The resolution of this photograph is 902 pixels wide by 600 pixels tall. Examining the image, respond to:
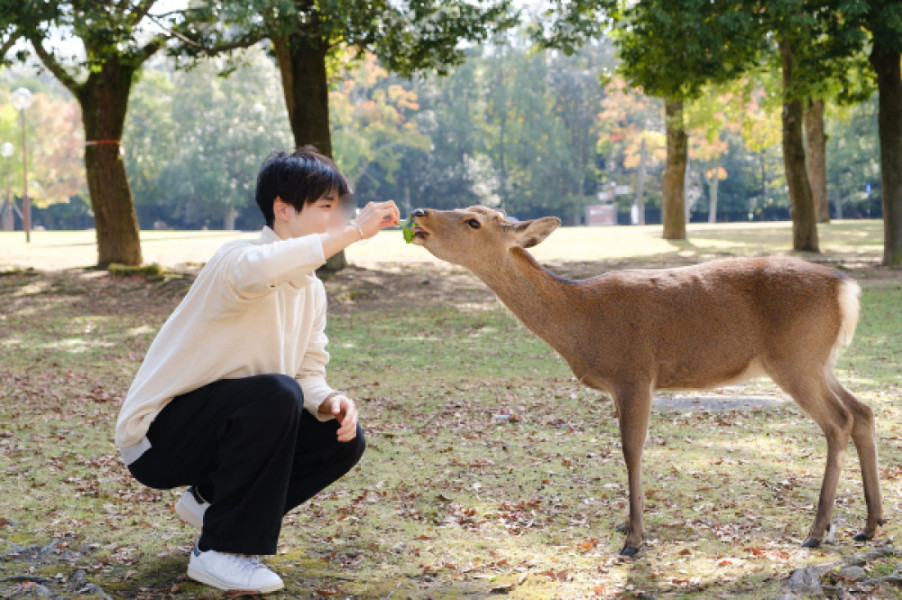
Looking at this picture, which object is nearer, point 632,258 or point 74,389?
point 74,389

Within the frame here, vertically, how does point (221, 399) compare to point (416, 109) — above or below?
below

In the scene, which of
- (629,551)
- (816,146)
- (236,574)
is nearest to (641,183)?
(816,146)

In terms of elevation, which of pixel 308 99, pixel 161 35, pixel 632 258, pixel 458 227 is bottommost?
pixel 632 258

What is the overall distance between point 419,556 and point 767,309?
1759 millimetres

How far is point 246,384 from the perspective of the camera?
3223 mm

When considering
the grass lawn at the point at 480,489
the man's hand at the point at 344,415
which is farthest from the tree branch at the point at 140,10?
the man's hand at the point at 344,415

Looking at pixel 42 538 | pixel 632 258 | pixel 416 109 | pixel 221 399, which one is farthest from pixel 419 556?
pixel 416 109

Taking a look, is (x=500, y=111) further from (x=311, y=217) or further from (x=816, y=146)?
(x=311, y=217)

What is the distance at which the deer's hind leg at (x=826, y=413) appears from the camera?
3941mm

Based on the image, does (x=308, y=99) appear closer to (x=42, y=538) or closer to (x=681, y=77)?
(x=681, y=77)

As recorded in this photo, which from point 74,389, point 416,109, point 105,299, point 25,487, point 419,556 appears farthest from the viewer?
point 416,109

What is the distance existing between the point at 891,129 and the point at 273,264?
48.7 feet

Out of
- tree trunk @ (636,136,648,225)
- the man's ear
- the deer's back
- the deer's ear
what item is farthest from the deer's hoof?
tree trunk @ (636,136,648,225)

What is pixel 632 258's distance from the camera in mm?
20062
